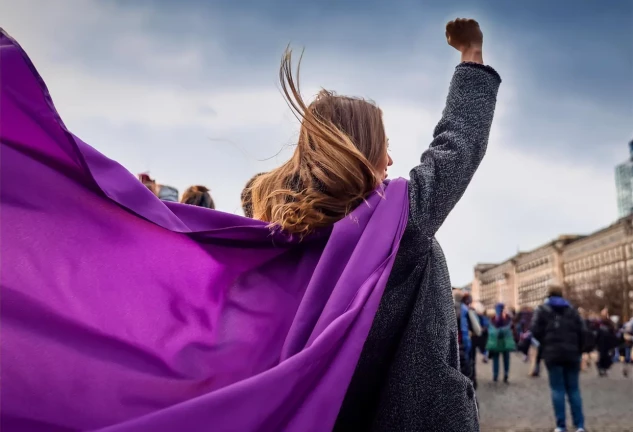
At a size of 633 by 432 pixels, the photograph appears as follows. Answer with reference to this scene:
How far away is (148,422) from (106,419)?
0.11 m

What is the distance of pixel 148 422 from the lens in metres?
1.22

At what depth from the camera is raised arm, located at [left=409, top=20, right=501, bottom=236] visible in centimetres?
157

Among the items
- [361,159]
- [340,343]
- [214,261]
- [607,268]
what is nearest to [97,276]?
[214,261]

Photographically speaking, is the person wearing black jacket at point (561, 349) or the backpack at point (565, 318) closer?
the person wearing black jacket at point (561, 349)

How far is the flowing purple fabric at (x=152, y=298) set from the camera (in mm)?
1283

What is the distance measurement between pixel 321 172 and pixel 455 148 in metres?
0.35

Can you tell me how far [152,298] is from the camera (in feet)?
4.70

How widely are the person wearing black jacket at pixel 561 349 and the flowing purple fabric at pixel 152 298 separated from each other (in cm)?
677

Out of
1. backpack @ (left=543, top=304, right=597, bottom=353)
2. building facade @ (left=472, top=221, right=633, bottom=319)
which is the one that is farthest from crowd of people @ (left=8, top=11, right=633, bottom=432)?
building facade @ (left=472, top=221, right=633, bottom=319)

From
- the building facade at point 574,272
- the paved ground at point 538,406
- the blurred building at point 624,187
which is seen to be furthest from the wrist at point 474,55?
the blurred building at point 624,187

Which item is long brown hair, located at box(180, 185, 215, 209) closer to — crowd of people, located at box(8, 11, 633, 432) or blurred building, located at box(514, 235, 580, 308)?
crowd of people, located at box(8, 11, 633, 432)

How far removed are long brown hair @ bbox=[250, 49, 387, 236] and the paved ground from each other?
6616 mm

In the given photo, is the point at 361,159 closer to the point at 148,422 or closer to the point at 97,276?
the point at 97,276

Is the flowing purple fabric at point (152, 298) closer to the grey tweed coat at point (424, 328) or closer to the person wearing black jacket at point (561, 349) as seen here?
the grey tweed coat at point (424, 328)
